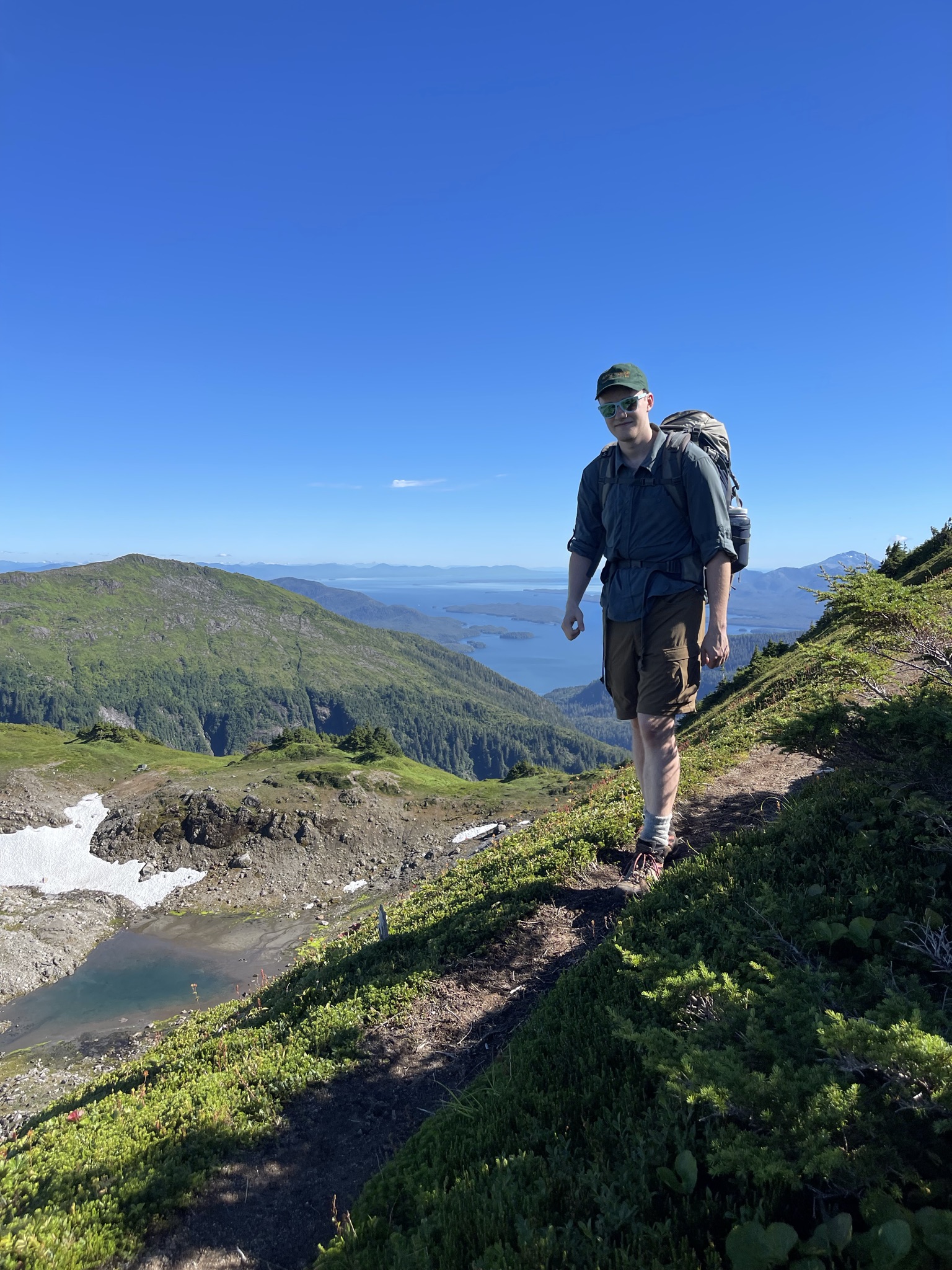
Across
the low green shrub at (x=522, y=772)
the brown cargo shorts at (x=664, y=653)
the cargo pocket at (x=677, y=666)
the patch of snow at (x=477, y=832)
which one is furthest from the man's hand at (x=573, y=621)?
the low green shrub at (x=522, y=772)

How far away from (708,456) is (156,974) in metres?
33.7

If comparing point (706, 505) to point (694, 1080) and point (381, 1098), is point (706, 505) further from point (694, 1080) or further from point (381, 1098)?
point (381, 1098)

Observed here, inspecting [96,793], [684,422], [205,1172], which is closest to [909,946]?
[684,422]

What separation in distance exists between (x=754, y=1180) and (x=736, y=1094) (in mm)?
285

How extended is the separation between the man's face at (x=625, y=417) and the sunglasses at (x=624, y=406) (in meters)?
0.01

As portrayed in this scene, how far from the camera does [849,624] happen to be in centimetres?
575

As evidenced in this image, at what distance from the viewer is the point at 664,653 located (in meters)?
5.36

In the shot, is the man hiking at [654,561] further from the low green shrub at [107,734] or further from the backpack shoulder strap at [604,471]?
the low green shrub at [107,734]

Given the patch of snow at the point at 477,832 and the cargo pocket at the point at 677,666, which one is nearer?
the cargo pocket at the point at 677,666

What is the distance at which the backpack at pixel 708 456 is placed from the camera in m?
5.18

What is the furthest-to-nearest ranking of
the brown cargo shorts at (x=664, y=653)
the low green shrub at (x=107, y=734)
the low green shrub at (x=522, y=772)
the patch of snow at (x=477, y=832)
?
the low green shrub at (x=107, y=734)
the low green shrub at (x=522, y=772)
the patch of snow at (x=477, y=832)
the brown cargo shorts at (x=664, y=653)

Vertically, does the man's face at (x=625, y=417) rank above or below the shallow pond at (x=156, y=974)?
above

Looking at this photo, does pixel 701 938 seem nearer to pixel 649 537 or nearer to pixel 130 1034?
pixel 649 537

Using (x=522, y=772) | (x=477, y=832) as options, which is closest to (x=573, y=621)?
(x=477, y=832)
